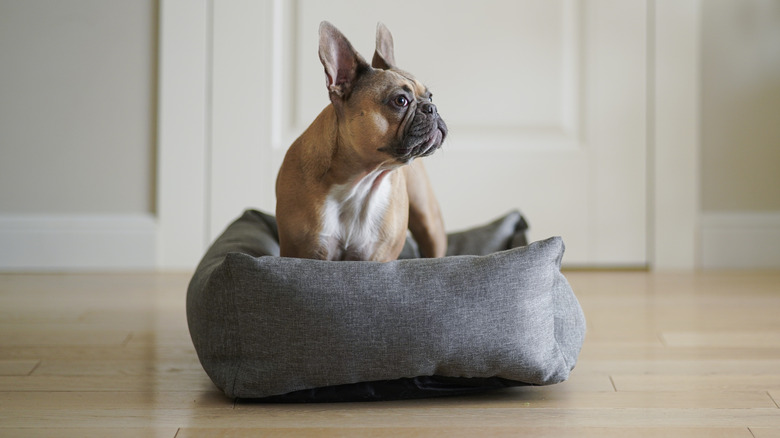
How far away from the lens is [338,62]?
Result: 1.50m

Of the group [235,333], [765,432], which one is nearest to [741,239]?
[765,432]

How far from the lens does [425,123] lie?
4.71 ft

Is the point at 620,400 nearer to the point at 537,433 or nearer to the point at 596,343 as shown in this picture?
the point at 537,433

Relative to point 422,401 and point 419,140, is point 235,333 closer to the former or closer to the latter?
point 422,401

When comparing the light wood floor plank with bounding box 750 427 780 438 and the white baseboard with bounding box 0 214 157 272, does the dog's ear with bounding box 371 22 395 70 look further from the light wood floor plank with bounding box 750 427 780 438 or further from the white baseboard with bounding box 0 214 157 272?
the white baseboard with bounding box 0 214 157 272

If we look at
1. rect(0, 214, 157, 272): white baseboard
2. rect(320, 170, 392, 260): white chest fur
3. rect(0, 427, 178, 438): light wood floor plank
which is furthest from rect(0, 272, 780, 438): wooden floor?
rect(0, 214, 157, 272): white baseboard

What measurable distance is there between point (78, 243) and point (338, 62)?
1.84 meters

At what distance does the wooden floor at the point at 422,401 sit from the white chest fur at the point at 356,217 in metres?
0.36

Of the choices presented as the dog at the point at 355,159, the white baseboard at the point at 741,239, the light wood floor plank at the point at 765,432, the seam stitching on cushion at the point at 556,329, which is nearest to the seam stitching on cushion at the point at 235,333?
the dog at the point at 355,159

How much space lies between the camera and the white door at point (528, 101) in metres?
2.97

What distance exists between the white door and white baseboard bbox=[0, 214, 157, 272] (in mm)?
652

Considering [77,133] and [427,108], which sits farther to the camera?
[77,133]

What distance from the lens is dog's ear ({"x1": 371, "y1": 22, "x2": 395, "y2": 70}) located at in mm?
1649

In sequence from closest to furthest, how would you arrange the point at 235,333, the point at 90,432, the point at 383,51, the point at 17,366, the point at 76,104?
the point at 90,432 < the point at 235,333 < the point at 17,366 < the point at 383,51 < the point at 76,104
